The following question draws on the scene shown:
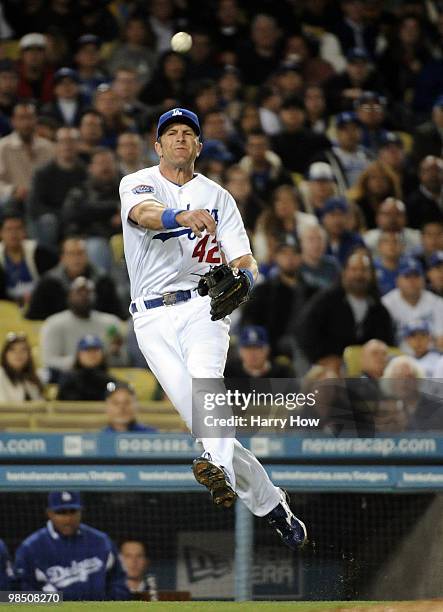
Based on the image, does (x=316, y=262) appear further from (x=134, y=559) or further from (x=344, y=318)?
(x=134, y=559)

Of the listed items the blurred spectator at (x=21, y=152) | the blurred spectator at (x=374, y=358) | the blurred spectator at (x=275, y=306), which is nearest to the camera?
the blurred spectator at (x=374, y=358)

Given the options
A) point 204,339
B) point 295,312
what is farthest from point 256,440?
point 295,312

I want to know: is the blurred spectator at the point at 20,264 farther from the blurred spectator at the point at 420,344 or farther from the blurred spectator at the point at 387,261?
the blurred spectator at the point at 420,344

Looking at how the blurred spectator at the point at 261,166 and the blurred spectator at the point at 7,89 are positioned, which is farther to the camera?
the blurred spectator at the point at 7,89

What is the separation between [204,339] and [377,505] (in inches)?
67.6

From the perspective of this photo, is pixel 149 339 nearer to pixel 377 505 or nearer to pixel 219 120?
pixel 377 505

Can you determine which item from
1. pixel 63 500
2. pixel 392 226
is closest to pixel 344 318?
pixel 392 226

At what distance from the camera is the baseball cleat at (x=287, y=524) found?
223 inches

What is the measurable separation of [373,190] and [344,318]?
184 cm

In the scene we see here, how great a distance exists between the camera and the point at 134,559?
678 cm

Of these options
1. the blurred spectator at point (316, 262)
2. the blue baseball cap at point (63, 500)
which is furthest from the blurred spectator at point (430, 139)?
the blue baseball cap at point (63, 500)

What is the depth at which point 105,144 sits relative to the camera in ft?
33.7

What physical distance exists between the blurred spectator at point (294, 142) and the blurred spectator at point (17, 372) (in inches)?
141

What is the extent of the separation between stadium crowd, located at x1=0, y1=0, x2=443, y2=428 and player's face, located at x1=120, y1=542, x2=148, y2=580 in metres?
1.51
